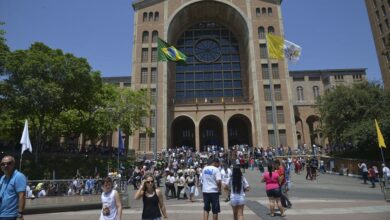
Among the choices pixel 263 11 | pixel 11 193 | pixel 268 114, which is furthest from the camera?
pixel 263 11

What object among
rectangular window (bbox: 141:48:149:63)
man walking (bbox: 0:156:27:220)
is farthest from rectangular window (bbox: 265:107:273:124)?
man walking (bbox: 0:156:27:220)

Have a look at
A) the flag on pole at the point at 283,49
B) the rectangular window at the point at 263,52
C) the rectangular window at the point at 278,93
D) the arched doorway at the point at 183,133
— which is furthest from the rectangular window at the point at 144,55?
the flag on pole at the point at 283,49

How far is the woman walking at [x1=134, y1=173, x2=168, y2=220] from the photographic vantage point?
526 centimetres

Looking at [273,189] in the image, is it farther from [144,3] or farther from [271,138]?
[144,3]

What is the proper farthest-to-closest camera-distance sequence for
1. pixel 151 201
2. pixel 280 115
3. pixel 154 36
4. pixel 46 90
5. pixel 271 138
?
pixel 154 36 < pixel 280 115 < pixel 271 138 < pixel 46 90 < pixel 151 201

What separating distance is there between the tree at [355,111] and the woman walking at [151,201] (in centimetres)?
2617

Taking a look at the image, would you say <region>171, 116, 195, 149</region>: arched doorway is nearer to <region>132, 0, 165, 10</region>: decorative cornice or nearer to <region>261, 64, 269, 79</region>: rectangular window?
<region>261, 64, 269, 79</region>: rectangular window

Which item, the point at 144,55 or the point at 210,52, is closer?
the point at 144,55

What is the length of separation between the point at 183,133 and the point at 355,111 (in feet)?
90.4

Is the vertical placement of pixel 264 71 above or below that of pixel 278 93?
above

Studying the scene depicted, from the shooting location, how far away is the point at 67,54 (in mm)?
26469

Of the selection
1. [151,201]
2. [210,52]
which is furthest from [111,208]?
[210,52]

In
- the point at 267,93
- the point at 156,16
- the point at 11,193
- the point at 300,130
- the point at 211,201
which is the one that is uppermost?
the point at 156,16

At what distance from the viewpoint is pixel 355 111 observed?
3044cm
